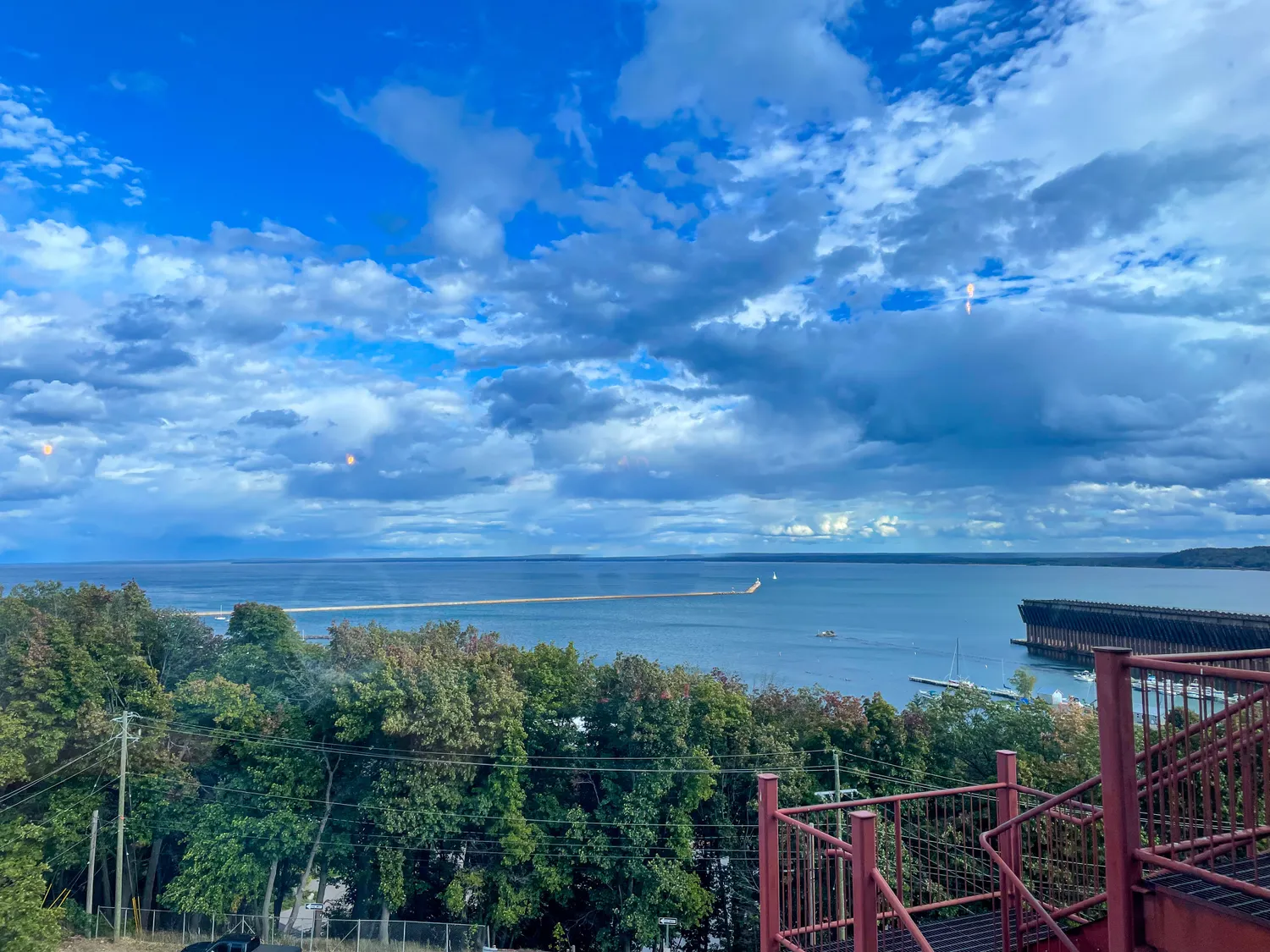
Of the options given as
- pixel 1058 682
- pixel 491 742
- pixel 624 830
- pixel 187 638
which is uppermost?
pixel 187 638

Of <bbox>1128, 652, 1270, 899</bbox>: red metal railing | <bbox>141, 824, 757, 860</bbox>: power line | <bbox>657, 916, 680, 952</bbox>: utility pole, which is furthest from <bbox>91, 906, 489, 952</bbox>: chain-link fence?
<bbox>1128, 652, 1270, 899</bbox>: red metal railing

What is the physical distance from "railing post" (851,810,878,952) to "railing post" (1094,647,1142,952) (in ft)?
4.52

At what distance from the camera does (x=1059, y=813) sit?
5.56 metres

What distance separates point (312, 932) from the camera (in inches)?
768

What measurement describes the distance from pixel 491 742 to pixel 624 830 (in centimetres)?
376

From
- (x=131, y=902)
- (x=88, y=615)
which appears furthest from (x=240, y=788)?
(x=88, y=615)

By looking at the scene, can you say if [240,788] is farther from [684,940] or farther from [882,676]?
[882,676]

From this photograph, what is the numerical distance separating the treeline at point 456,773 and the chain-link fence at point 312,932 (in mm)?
495

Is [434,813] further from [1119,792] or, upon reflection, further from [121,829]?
[1119,792]

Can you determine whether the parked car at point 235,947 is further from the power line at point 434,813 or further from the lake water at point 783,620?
the lake water at point 783,620

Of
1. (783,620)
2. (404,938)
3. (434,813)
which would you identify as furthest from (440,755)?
(783,620)

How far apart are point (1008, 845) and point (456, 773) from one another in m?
15.4

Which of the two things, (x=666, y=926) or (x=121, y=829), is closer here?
(x=666, y=926)

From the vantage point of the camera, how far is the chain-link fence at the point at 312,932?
17844 millimetres
